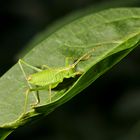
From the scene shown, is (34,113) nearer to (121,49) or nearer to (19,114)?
(19,114)

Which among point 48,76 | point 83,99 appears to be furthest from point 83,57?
point 83,99

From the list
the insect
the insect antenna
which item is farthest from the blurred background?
the insect antenna

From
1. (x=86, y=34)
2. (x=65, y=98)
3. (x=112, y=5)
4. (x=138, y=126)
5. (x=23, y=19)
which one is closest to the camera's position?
(x=65, y=98)

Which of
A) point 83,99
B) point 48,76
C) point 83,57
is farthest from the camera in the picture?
point 83,99

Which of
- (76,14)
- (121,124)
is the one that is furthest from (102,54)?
(121,124)

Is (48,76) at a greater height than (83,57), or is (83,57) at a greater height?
(48,76)

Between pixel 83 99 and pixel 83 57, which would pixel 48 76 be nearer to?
pixel 83 57
